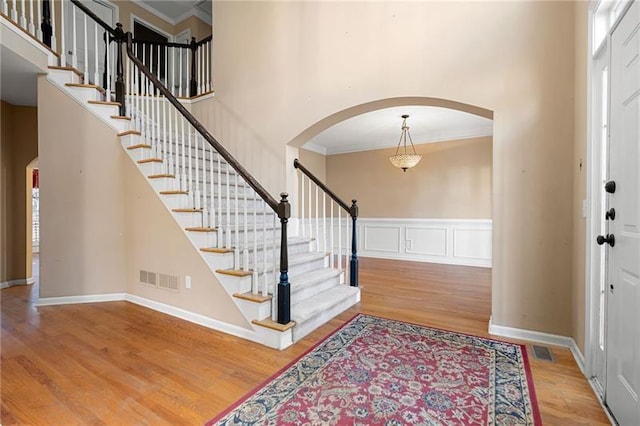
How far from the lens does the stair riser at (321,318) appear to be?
2361 mm

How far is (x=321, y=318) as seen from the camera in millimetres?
2678

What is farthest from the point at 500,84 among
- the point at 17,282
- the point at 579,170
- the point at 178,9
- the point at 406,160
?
the point at 17,282

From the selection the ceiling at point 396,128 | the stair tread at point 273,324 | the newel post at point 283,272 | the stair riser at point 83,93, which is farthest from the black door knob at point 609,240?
the stair riser at point 83,93

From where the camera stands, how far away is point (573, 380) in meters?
1.79

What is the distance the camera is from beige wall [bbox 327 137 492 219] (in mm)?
5531

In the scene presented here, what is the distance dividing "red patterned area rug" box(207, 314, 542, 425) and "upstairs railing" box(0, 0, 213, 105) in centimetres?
380

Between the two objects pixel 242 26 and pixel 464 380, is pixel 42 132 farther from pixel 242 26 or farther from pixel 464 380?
pixel 464 380

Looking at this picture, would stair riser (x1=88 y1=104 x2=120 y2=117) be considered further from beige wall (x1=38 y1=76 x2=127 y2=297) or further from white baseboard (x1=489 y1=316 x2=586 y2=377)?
white baseboard (x1=489 y1=316 x2=586 y2=377)

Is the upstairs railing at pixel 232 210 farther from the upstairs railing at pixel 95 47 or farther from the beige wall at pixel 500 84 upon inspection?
the beige wall at pixel 500 84

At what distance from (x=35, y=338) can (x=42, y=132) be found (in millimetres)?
2174

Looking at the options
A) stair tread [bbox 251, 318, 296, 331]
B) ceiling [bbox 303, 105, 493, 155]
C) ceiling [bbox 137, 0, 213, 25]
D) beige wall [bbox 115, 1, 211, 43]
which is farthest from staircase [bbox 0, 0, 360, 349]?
ceiling [bbox 137, 0, 213, 25]

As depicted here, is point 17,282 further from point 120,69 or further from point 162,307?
point 120,69

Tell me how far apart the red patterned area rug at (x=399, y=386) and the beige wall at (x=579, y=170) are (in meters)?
0.49

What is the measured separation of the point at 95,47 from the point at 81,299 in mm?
2917
